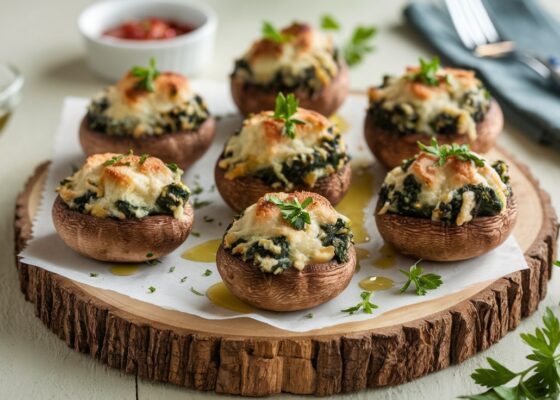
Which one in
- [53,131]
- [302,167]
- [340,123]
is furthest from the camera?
[53,131]

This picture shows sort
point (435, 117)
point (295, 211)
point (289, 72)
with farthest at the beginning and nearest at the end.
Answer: point (289, 72)
point (435, 117)
point (295, 211)

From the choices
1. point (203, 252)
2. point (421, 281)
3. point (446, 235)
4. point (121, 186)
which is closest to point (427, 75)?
point (446, 235)

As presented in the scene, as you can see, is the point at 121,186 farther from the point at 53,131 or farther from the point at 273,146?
the point at 53,131

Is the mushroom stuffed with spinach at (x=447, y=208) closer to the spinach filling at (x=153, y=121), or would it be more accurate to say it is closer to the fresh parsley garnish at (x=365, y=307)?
the fresh parsley garnish at (x=365, y=307)

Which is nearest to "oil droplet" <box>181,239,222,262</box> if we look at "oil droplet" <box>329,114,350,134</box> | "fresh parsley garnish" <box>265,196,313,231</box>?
"fresh parsley garnish" <box>265,196,313,231</box>

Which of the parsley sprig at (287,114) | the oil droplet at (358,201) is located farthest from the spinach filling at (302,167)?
the oil droplet at (358,201)

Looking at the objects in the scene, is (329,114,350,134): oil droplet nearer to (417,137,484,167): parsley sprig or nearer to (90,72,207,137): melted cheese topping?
(90,72,207,137): melted cheese topping

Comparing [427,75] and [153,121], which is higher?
[427,75]

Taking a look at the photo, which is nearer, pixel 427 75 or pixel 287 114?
pixel 287 114
